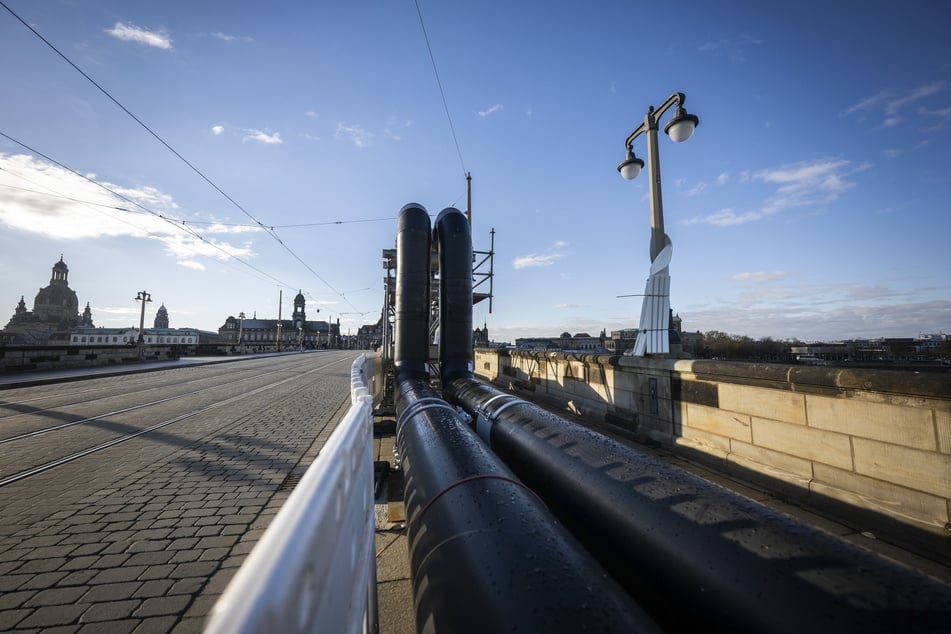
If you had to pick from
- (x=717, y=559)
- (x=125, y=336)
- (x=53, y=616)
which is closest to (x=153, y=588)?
(x=53, y=616)

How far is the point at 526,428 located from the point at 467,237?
6014 mm

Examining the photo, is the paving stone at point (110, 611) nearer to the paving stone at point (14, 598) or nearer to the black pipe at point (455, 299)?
the paving stone at point (14, 598)

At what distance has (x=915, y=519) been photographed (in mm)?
3025

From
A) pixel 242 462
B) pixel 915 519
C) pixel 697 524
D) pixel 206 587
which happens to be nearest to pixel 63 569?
pixel 206 587

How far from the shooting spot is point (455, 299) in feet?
27.1

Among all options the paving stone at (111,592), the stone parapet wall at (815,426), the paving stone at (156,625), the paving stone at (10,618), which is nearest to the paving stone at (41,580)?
the paving stone at (10,618)

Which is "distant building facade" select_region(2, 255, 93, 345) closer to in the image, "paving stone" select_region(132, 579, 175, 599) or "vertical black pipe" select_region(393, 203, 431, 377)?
"vertical black pipe" select_region(393, 203, 431, 377)

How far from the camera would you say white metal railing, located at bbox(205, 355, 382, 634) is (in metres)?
0.63

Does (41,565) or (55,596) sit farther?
(41,565)

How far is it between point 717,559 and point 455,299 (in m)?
7.07

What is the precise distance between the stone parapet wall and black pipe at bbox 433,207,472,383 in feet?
11.1

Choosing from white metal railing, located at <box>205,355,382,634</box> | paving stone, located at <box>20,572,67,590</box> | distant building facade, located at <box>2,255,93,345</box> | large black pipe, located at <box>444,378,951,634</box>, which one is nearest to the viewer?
white metal railing, located at <box>205,355,382,634</box>

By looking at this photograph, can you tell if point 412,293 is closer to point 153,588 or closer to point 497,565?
point 153,588

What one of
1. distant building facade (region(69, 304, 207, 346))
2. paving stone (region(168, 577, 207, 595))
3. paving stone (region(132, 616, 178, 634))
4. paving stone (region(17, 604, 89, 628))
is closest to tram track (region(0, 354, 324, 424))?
paving stone (region(17, 604, 89, 628))
